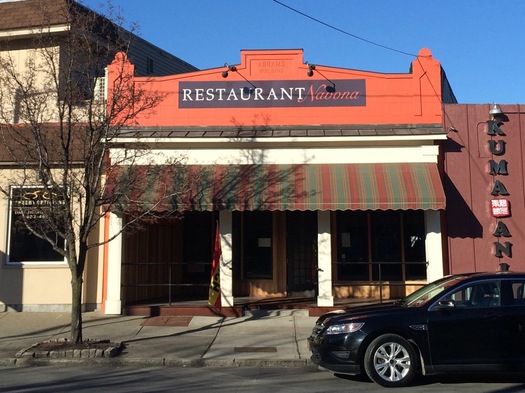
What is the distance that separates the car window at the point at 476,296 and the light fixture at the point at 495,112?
7.07 metres

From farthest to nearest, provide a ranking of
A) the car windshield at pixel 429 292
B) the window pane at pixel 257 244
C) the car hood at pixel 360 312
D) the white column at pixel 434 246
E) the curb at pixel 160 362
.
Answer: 1. the window pane at pixel 257 244
2. the white column at pixel 434 246
3. the curb at pixel 160 362
4. the car windshield at pixel 429 292
5. the car hood at pixel 360 312

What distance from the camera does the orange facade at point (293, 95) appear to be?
14.0 m

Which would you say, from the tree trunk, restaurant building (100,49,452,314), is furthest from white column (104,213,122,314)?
the tree trunk

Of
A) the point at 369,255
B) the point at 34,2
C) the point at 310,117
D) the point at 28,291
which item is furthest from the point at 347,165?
the point at 34,2

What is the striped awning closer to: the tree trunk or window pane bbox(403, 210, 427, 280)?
window pane bbox(403, 210, 427, 280)

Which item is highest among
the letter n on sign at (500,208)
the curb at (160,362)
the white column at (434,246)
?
the letter n on sign at (500,208)

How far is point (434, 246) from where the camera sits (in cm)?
1316

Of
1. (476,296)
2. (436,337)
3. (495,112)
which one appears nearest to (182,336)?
(436,337)

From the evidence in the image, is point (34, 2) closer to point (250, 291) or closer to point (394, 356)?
point (250, 291)

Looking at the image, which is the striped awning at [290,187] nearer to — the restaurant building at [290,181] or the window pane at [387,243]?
the restaurant building at [290,181]

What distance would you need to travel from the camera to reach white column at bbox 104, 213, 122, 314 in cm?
1309

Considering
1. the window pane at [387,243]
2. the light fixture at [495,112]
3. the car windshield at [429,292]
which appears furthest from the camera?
the window pane at [387,243]

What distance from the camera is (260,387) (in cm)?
750

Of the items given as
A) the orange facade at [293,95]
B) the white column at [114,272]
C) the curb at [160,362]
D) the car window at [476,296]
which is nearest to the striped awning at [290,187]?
the white column at [114,272]
